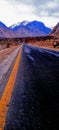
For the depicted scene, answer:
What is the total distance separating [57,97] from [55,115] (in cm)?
108

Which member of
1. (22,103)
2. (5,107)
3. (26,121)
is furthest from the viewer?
(22,103)

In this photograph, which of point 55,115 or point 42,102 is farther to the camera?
point 42,102

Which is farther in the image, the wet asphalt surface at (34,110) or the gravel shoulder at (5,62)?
the gravel shoulder at (5,62)

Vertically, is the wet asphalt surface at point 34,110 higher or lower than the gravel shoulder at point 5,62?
higher

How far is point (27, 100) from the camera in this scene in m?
4.63

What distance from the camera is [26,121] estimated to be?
11.4ft

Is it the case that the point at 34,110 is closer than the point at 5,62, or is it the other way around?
the point at 34,110

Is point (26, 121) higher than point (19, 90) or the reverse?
higher

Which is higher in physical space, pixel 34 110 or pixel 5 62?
pixel 34 110

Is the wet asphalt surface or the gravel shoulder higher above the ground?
the wet asphalt surface

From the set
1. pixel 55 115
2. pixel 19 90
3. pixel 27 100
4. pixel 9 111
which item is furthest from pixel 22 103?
pixel 19 90

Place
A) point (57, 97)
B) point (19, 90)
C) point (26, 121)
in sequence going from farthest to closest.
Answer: point (19, 90) < point (57, 97) < point (26, 121)

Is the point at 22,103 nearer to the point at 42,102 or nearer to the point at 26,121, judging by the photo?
the point at 42,102

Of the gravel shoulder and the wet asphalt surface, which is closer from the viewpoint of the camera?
the wet asphalt surface
